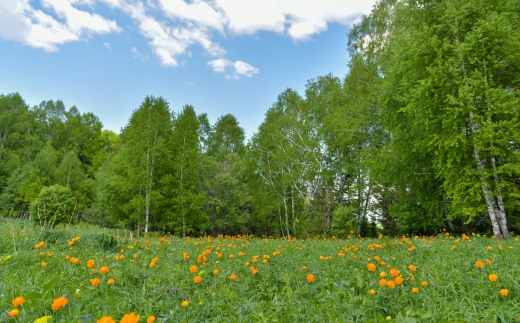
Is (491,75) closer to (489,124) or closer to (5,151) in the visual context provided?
(489,124)

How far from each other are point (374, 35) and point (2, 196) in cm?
3127

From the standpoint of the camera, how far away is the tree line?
8156 mm

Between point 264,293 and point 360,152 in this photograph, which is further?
point 360,152

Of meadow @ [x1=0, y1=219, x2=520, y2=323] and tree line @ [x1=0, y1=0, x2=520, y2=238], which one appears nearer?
meadow @ [x1=0, y1=219, x2=520, y2=323]

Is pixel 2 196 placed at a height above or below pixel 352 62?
below

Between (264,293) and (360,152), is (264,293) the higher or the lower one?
the lower one

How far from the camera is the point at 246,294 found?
8.01ft

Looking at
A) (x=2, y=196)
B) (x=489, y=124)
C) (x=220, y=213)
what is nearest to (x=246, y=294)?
(x=489, y=124)

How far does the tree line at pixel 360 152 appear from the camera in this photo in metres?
8.16

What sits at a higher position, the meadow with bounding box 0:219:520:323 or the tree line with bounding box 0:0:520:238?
the tree line with bounding box 0:0:520:238

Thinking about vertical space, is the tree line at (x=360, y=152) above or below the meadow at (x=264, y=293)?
above

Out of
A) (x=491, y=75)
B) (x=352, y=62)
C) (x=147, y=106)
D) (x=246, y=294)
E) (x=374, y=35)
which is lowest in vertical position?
(x=246, y=294)

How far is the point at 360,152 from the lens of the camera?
1278 cm

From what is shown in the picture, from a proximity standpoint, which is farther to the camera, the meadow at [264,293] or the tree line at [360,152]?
the tree line at [360,152]
